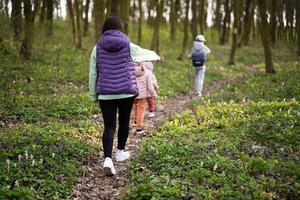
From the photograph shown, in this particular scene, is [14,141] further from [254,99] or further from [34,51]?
[34,51]

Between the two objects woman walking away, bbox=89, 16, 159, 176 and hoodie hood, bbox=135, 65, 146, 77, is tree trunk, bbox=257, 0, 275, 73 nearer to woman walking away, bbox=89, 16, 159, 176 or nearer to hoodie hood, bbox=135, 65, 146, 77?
hoodie hood, bbox=135, 65, 146, 77

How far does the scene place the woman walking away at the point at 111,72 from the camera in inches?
311

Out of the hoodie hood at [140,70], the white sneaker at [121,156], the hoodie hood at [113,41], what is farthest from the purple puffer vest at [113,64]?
the hoodie hood at [140,70]

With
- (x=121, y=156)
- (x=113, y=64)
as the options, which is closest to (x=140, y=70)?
(x=121, y=156)

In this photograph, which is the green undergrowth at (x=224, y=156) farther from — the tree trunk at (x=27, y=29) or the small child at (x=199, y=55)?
the tree trunk at (x=27, y=29)

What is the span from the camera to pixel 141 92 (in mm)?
11484

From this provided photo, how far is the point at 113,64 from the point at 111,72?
156 mm

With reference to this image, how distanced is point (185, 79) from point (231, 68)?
24.5 ft

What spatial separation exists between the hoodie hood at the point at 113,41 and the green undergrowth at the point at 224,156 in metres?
2.34

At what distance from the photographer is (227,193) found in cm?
675

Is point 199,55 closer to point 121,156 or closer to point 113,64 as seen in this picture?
point 121,156

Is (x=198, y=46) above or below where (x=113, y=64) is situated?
above

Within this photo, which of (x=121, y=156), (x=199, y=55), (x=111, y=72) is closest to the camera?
(x=111, y=72)

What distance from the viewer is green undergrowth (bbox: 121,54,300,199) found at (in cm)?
696
